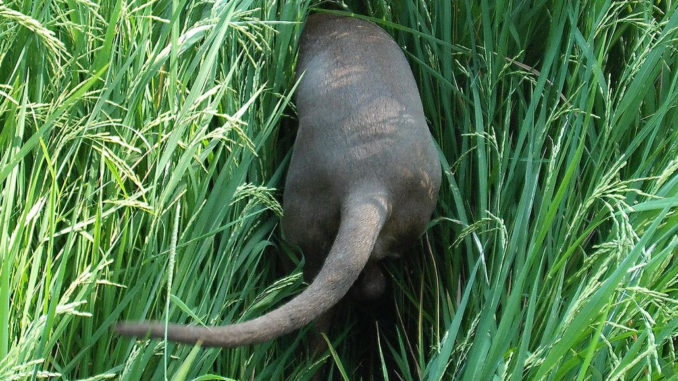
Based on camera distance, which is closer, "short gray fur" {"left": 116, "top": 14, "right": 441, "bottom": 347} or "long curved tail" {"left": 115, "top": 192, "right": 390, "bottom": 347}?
"long curved tail" {"left": 115, "top": 192, "right": 390, "bottom": 347}

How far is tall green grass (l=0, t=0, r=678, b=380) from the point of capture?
172 centimetres

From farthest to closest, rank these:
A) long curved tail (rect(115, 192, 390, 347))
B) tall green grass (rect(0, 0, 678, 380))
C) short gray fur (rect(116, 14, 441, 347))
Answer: short gray fur (rect(116, 14, 441, 347))
tall green grass (rect(0, 0, 678, 380))
long curved tail (rect(115, 192, 390, 347))

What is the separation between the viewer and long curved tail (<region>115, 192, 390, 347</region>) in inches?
61.7

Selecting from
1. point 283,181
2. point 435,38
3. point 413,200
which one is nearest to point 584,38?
point 435,38

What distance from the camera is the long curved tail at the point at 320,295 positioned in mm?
1567

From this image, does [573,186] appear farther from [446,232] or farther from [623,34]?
[623,34]

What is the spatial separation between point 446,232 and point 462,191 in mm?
111

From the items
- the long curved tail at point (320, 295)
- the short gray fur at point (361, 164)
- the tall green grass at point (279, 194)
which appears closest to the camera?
the long curved tail at point (320, 295)

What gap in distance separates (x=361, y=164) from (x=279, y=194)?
333 millimetres

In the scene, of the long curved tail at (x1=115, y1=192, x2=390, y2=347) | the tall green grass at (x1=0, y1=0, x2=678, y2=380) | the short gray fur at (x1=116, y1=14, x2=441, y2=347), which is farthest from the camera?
the short gray fur at (x1=116, y1=14, x2=441, y2=347)

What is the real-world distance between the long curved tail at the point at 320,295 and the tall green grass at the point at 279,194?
63 millimetres

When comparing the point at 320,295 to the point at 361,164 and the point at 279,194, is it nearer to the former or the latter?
the point at 361,164

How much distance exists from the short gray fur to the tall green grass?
0.09 m

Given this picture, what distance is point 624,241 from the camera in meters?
1.65
